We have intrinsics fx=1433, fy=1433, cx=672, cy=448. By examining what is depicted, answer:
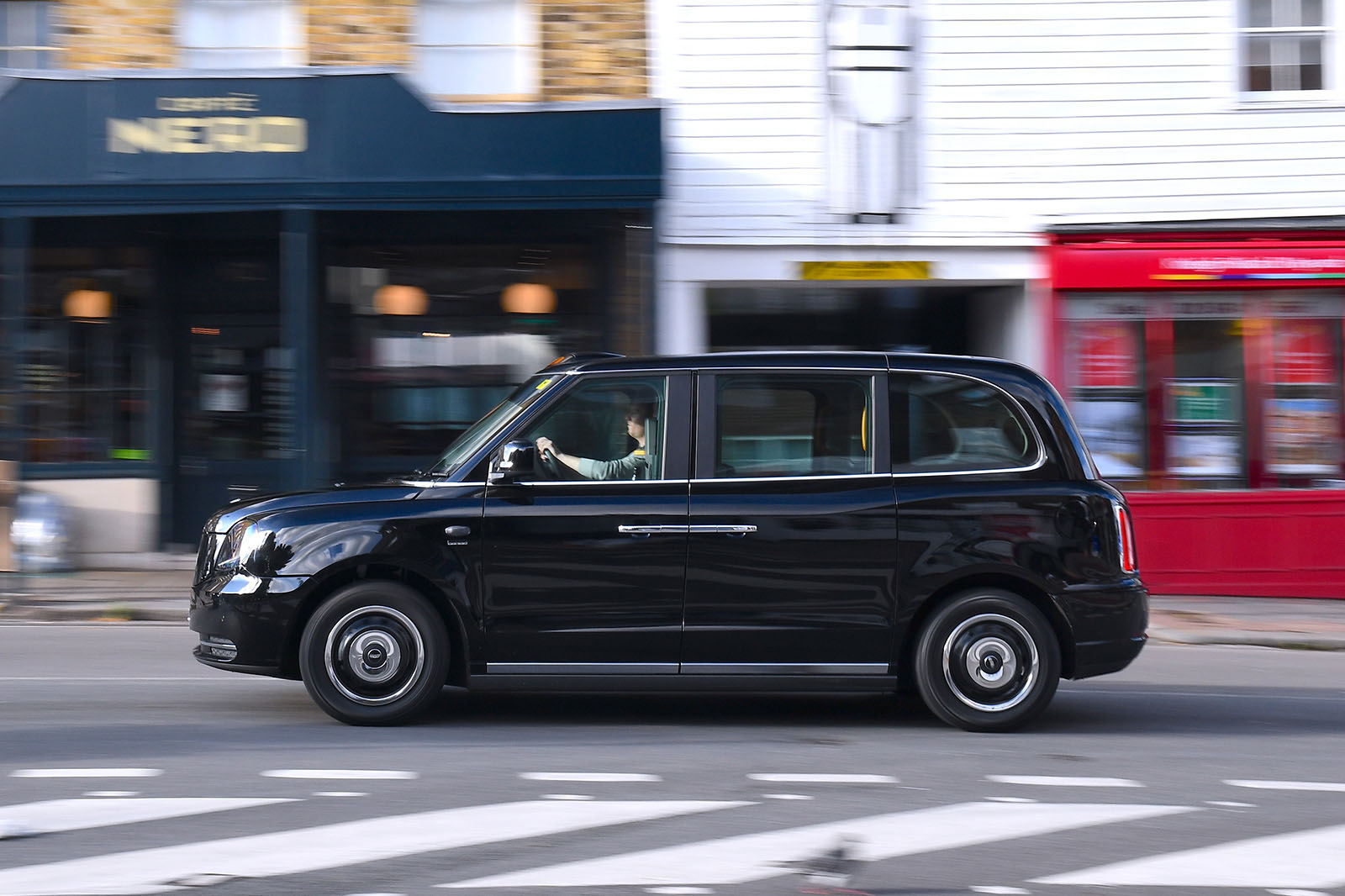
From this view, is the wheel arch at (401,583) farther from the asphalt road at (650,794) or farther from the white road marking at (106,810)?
the white road marking at (106,810)

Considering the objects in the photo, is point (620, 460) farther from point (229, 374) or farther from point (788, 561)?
point (229, 374)

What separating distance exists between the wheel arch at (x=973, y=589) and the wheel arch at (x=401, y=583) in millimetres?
2110

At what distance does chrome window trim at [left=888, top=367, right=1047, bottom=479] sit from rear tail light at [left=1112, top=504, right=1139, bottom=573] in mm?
441

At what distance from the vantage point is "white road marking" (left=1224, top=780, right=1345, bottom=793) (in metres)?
6.03

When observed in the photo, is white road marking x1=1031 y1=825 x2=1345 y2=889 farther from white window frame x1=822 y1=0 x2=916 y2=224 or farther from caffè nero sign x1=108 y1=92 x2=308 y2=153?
caffè nero sign x1=108 y1=92 x2=308 y2=153

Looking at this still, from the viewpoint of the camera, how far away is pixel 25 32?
14219mm

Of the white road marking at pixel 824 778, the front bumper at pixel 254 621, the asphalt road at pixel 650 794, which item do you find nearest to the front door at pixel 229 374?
the asphalt road at pixel 650 794

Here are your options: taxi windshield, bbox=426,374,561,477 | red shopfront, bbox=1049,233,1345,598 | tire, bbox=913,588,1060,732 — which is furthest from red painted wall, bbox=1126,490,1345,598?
taxi windshield, bbox=426,374,561,477

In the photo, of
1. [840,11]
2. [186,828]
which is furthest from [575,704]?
[840,11]

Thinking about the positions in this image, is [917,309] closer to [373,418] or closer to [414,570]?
[373,418]

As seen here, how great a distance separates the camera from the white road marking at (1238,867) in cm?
466

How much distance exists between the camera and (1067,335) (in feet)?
45.0

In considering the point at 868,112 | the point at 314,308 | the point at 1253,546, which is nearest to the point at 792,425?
the point at 868,112

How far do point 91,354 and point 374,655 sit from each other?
895cm
